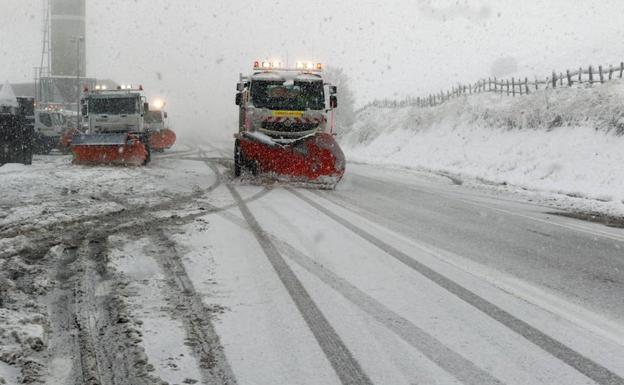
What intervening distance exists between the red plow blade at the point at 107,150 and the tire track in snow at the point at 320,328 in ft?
41.8

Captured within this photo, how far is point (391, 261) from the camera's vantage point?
18.2ft

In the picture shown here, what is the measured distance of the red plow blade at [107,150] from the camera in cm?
1722

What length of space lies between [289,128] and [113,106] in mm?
8364

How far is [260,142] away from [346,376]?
10092 millimetres

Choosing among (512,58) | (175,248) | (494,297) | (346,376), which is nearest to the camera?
(346,376)

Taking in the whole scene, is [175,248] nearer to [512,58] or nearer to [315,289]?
[315,289]

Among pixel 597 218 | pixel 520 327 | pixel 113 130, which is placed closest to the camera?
pixel 520 327

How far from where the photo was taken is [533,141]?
20.6 meters

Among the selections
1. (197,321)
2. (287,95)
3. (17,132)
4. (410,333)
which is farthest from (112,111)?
(410,333)

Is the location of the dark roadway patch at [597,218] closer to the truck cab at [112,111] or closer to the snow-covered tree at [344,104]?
→ the truck cab at [112,111]

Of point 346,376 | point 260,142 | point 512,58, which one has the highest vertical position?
point 512,58

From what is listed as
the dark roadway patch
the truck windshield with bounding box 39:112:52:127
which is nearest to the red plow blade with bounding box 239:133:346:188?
the dark roadway patch

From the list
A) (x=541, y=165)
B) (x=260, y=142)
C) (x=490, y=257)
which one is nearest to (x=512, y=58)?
(x=541, y=165)

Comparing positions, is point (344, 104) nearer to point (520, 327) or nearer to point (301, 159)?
point (301, 159)
